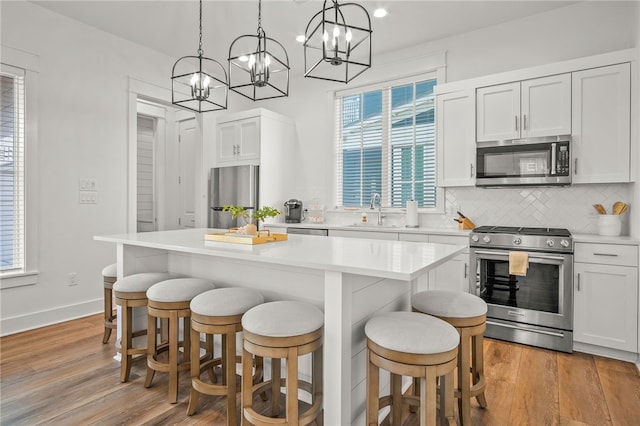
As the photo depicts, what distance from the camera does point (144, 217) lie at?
5984 millimetres

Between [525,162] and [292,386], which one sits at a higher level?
[525,162]

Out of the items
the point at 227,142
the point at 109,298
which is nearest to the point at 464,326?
the point at 109,298

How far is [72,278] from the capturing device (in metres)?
3.72

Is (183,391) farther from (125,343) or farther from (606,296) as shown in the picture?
(606,296)

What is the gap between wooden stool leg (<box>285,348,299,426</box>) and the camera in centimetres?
158

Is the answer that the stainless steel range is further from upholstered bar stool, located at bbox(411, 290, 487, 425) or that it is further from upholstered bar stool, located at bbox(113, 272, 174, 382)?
upholstered bar stool, located at bbox(113, 272, 174, 382)

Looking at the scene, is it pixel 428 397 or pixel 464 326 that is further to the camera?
pixel 464 326

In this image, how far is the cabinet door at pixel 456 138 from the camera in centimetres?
356

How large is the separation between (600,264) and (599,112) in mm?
1250

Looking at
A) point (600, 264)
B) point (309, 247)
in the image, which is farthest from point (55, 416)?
point (600, 264)

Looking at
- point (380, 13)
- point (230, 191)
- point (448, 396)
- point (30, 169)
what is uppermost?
point (380, 13)

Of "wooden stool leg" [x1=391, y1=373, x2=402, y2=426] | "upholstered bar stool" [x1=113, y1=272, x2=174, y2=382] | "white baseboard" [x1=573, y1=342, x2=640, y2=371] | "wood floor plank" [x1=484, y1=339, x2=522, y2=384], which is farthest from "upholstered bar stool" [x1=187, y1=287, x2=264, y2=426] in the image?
A: "white baseboard" [x1=573, y1=342, x2=640, y2=371]

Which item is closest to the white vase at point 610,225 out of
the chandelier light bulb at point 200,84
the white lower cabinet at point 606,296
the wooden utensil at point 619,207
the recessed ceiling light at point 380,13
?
the wooden utensil at point 619,207

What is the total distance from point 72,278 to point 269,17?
11.0 feet
